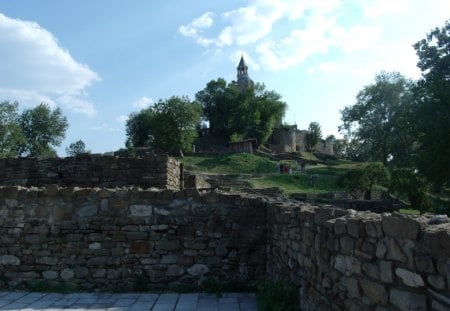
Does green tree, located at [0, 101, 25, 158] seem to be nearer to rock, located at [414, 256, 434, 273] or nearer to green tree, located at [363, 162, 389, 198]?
green tree, located at [363, 162, 389, 198]

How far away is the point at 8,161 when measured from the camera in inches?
417

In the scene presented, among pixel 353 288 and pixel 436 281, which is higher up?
pixel 436 281

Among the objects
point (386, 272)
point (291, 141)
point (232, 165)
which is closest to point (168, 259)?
point (386, 272)

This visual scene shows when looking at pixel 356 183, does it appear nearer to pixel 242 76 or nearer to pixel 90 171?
pixel 90 171

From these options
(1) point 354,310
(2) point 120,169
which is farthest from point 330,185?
(1) point 354,310

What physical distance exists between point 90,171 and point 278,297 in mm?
6097

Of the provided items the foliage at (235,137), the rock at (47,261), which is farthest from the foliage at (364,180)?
the foliage at (235,137)

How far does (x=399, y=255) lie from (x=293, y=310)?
8.46 feet

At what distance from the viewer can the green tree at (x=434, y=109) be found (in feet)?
69.1

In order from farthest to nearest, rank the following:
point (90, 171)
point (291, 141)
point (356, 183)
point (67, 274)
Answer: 1. point (291, 141)
2. point (356, 183)
3. point (90, 171)
4. point (67, 274)

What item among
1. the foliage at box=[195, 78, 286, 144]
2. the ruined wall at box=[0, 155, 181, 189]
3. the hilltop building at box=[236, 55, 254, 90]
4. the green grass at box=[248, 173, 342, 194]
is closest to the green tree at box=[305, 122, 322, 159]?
the foliage at box=[195, 78, 286, 144]

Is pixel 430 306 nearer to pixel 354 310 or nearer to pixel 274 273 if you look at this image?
pixel 354 310

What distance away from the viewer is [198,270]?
7.06 metres

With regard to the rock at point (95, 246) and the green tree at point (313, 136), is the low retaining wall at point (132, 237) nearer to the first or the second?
the rock at point (95, 246)
